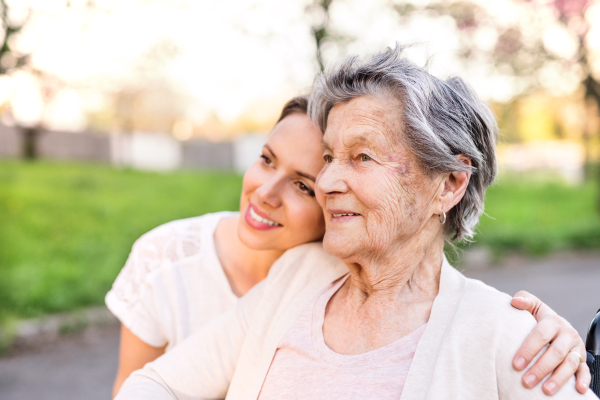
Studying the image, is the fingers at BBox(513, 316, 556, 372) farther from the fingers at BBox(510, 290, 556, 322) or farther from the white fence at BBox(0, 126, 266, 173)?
the white fence at BBox(0, 126, 266, 173)

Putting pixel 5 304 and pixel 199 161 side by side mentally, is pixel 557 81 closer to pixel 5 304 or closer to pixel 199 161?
pixel 5 304

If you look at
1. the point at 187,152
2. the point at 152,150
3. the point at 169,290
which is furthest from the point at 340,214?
the point at 187,152

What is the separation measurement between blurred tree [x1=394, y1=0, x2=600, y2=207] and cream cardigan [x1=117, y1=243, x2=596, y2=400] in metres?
4.13

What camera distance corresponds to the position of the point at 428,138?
1584mm

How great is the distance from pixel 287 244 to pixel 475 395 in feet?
3.30

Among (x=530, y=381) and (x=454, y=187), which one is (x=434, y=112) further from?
(x=530, y=381)

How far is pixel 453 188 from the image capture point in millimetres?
1710

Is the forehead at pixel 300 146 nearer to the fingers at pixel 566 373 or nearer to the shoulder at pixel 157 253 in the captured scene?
the shoulder at pixel 157 253

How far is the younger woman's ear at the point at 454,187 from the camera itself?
66.4 inches

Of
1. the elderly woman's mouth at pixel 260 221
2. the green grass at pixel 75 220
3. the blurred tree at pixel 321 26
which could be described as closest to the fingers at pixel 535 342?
the elderly woman's mouth at pixel 260 221

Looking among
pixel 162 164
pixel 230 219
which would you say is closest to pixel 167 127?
pixel 162 164

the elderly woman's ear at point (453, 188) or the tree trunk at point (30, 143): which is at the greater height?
the elderly woman's ear at point (453, 188)

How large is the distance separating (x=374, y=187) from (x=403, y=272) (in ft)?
1.11

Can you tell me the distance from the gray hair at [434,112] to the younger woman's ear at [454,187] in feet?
0.09
